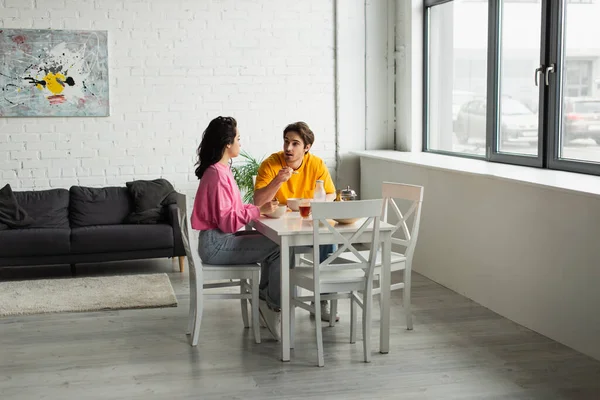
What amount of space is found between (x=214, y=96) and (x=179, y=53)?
49 centimetres

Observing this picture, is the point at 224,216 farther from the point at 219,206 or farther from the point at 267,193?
the point at 267,193

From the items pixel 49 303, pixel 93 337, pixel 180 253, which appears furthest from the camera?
pixel 180 253

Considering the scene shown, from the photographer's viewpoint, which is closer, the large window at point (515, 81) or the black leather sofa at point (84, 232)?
the large window at point (515, 81)

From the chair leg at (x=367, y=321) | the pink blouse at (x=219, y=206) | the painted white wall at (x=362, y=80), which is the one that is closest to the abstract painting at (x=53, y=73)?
the painted white wall at (x=362, y=80)

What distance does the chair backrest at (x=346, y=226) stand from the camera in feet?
13.0

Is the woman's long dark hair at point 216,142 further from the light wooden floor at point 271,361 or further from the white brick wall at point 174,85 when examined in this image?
the white brick wall at point 174,85

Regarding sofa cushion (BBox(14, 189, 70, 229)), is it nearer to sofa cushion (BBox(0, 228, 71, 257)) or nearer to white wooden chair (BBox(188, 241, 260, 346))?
sofa cushion (BBox(0, 228, 71, 257))

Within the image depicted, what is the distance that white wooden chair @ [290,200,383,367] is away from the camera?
3.97 meters

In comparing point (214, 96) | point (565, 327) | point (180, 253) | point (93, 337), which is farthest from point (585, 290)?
point (214, 96)

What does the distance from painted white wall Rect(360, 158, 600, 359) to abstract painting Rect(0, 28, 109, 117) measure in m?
2.89

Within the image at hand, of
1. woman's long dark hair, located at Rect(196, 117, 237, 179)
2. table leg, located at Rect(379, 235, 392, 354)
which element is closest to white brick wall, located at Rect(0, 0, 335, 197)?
woman's long dark hair, located at Rect(196, 117, 237, 179)

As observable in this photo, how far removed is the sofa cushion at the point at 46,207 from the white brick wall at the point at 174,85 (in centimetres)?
38

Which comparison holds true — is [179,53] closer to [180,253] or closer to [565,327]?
[180,253]

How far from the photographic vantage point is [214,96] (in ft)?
24.1
